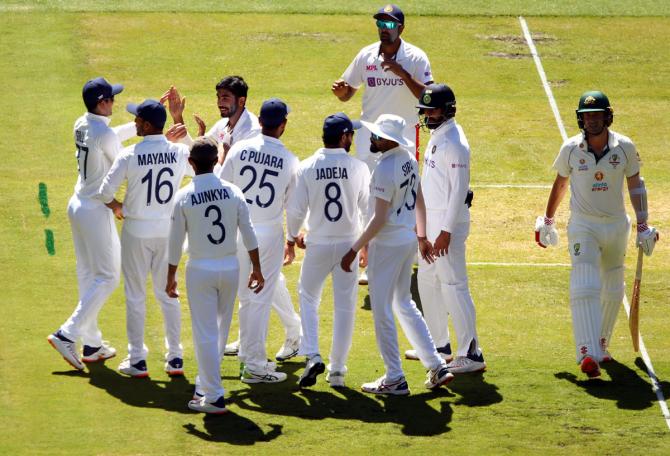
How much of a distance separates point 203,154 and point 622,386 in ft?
14.9

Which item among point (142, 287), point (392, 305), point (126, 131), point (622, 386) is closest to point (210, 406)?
point (142, 287)

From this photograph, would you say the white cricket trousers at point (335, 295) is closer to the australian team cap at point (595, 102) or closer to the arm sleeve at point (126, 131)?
the arm sleeve at point (126, 131)

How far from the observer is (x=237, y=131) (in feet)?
42.4

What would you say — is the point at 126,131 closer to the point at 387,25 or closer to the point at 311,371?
the point at 311,371

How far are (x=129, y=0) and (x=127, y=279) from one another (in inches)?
565

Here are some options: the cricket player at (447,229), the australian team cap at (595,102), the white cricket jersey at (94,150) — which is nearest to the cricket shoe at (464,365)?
the cricket player at (447,229)

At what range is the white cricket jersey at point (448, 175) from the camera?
12477 millimetres

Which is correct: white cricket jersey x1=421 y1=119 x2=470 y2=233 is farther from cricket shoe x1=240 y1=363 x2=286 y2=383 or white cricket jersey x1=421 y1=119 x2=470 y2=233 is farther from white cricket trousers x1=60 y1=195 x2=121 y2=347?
white cricket trousers x1=60 y1=195 x2=121 y2=347

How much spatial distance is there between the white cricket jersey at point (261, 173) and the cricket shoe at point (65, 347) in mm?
2094

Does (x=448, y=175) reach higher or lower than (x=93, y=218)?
higher

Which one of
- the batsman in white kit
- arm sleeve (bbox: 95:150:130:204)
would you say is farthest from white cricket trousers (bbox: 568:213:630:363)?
arm sleeve (bbox: 95:150:130:204)

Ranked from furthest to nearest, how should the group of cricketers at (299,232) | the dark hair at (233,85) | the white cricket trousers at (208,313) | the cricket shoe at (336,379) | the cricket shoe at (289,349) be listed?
the cricket shoe at (289,349) → the dark hair at (233,85) → the cricket shoe at (336,379) → the group of cricketers at (299,232) → the white cricket trousers at (208,313)

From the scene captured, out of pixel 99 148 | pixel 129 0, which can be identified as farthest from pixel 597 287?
pixel 129 0

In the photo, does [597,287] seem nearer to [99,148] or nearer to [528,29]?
[99,148]
